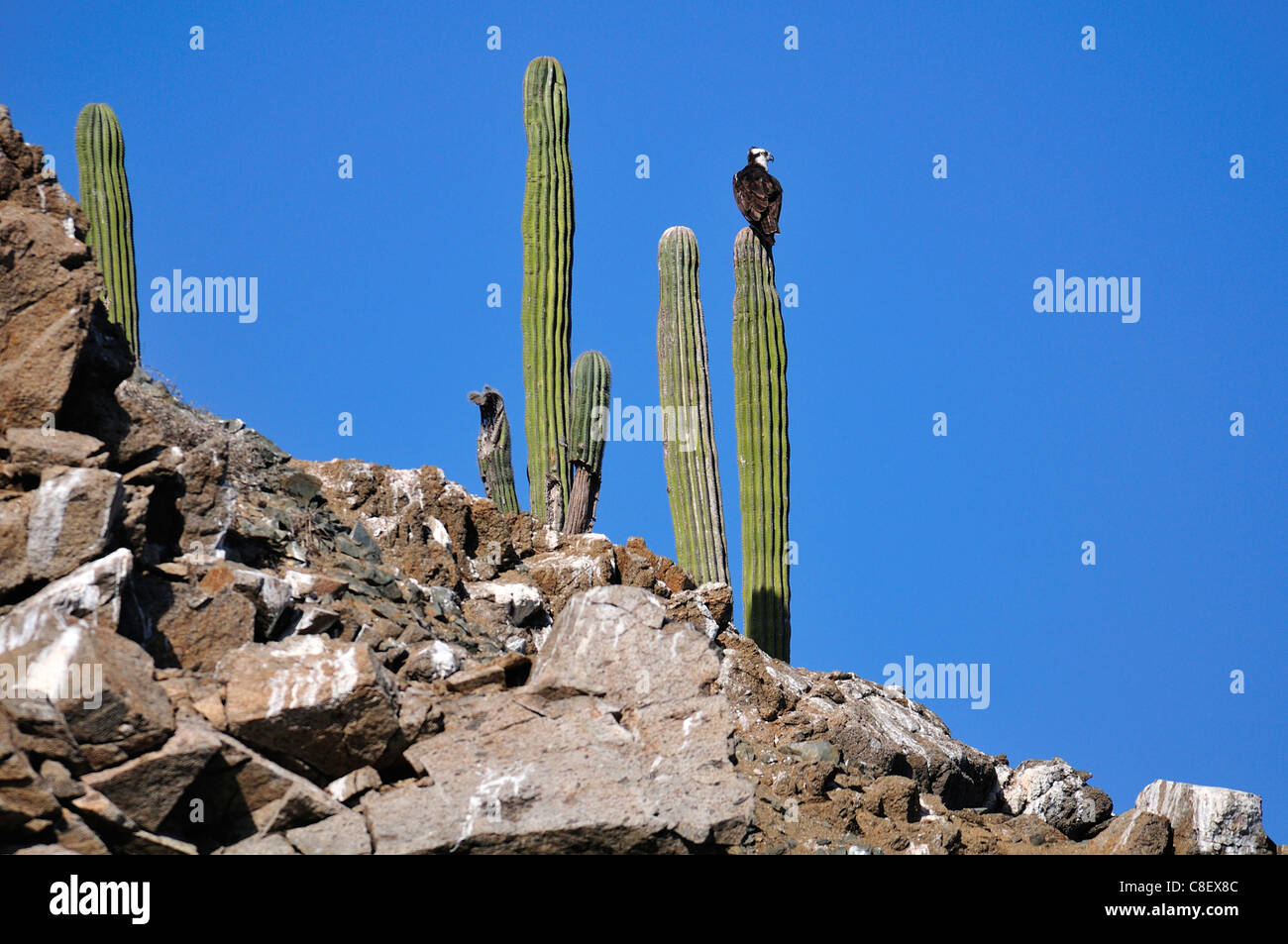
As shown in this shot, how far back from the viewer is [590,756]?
6.51 meters

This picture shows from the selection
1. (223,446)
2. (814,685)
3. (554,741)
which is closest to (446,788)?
(554,741)

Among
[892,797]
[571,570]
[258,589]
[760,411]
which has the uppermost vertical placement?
[760,411]

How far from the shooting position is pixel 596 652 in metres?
7.23

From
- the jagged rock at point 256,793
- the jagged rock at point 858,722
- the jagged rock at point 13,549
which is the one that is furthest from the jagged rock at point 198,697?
the jagged rock at point 858,722

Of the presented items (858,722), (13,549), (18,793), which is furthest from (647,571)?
(18,793)

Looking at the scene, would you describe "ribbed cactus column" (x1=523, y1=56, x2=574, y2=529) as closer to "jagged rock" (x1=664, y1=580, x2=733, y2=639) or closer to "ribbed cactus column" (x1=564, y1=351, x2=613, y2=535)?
"ribbed cactus column" (x1=564, y1=351, x2=613, y2=535)

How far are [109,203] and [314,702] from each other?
9.77 metres

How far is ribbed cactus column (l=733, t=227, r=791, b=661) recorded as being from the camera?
12.8 m

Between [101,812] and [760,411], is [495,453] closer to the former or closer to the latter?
[760,411]

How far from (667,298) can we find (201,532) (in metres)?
6.93

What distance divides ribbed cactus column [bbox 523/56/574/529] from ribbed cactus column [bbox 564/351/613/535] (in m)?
0.11

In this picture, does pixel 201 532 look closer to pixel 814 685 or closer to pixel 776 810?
pixel 776 810

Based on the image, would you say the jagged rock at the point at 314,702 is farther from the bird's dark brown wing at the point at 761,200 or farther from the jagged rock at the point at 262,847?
the bird's dark brown wing at the point at 761,200

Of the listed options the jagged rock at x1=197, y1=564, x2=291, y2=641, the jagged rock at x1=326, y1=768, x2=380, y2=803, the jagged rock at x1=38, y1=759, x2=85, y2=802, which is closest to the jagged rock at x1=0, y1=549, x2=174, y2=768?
the jagged rock at x1=38, y1=759, x2=85, y2=802
